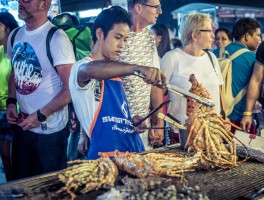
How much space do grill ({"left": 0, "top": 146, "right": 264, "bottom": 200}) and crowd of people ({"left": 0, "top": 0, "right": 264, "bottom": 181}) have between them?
53 cm

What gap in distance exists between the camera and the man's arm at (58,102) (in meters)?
3.55

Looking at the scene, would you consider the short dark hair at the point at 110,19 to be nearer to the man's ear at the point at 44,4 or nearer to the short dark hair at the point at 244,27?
the man's ear at the point at 44,4

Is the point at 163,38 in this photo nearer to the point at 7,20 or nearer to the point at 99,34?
the point at 7,20

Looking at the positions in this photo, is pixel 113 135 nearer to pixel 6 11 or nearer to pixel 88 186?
pixel 88 186

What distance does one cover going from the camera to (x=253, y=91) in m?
5.22

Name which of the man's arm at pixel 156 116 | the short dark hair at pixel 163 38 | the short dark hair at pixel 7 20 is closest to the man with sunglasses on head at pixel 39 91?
the man's arm at pixel 156 116

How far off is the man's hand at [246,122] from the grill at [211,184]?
232 centimetres

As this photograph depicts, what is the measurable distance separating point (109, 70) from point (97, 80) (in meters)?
0.24

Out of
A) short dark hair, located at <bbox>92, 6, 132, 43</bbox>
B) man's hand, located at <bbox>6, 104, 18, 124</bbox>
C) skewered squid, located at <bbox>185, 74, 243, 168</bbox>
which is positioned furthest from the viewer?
man's hand, located at <bbox>6, 104, 18, 124</bbox>

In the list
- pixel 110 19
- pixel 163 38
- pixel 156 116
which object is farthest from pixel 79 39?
pixel 163 38

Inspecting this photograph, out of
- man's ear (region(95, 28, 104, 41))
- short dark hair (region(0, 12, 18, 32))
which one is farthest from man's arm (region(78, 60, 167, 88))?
short dark hair (region(0, 12, 18, 32))

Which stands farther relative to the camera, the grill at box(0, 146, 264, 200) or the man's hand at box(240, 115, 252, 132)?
the man's hand at box(240, 115, 252, 132)

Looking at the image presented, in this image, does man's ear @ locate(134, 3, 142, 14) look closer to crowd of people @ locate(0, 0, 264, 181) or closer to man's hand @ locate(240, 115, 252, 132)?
crowd of people @ locate(0, 0, 264, 181)

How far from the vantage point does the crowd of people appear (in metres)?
2.97
